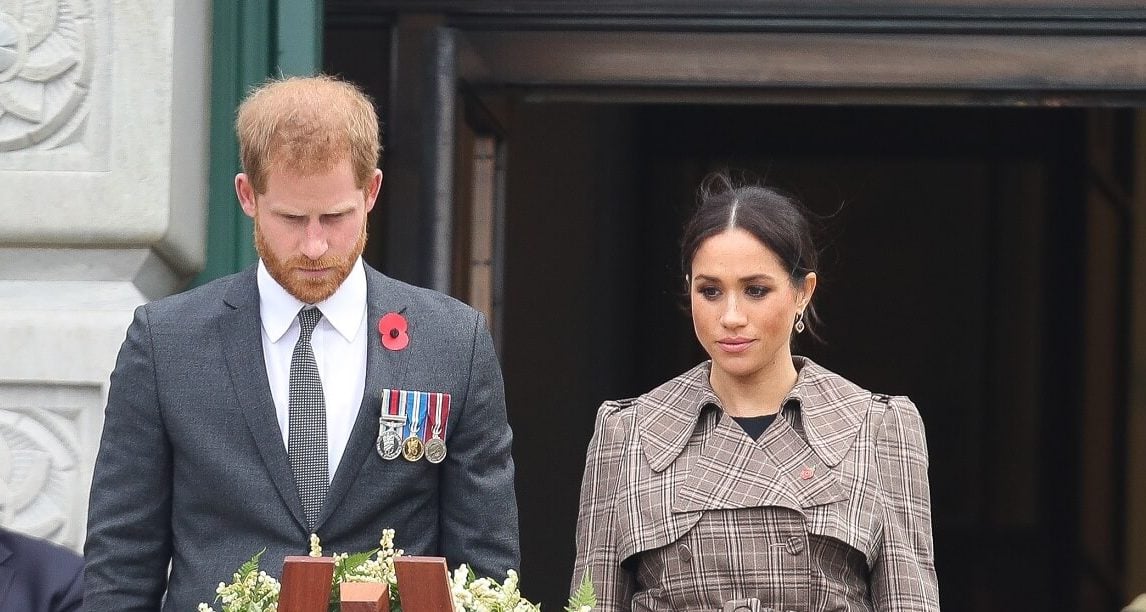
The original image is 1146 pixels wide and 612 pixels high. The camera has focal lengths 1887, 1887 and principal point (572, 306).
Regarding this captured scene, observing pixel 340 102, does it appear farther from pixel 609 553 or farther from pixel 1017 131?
pixel 1017 131

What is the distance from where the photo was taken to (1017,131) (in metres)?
10.2

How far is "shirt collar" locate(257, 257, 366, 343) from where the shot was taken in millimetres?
2895

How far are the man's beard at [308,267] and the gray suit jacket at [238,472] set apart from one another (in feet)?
0.38

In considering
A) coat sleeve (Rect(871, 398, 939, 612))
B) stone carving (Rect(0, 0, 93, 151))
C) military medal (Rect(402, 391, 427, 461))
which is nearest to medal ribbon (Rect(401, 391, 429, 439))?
military medal (Rect(402, 391, 427, 461))

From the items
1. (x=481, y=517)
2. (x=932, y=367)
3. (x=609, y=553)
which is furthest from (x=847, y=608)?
(x=932, y=367)

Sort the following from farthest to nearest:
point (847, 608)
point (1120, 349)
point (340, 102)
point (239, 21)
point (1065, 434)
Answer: point (1065, 434) → point (1120, 349) → point (239, 21) → point (847, 608) → point (340, 102)

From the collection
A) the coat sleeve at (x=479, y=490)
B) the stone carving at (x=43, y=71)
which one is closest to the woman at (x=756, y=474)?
the coat sleeve at (x=479, y=490)

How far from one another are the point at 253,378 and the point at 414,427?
26 centimetres

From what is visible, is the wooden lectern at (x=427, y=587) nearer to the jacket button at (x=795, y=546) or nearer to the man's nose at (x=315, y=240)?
the man's nose at (x=315, y=240)

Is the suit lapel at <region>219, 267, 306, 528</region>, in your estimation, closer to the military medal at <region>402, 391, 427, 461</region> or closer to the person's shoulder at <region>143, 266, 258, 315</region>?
the person's shoulder at <region>143, 266, 258, 315</region>

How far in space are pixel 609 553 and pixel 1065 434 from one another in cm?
728

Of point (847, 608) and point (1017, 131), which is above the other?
point (1017, 131)

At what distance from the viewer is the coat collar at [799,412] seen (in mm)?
3207

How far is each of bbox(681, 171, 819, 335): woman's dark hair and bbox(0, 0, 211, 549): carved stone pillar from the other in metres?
1.25
